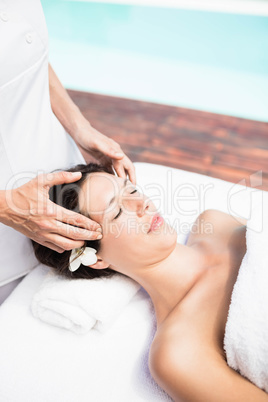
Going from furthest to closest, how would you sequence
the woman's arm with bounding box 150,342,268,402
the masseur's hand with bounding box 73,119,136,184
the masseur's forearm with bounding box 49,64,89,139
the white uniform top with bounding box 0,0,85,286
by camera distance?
the masseur's forearm with bounding box 49,64,89,139, the masseur's hand with bounding box 73,119,136,184, the white uniform top with bounding box 0,0,85,286, the woman's arm with bounding box 150,342,268,402

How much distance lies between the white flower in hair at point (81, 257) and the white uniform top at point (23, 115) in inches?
10.5

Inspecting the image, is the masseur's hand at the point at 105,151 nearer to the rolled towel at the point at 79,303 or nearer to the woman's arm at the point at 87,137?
the woman's arm at the point at 87,137

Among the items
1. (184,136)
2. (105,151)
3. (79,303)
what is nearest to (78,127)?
(105,151)

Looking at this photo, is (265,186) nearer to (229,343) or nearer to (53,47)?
(229,343)

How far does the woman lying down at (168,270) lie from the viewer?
1.03 meters

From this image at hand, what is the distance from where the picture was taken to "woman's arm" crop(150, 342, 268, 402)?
0.97 metres

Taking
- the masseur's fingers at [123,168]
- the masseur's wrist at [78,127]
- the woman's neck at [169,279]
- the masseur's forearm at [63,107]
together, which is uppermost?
the masseur's forearm at [63,107]

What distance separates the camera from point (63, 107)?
1.54m

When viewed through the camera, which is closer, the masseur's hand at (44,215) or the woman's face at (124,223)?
the masseur's hand at (44,215)

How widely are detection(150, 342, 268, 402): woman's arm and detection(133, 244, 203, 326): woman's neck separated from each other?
0.21 m

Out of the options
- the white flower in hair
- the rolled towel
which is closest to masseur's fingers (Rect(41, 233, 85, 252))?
the white flower in hair

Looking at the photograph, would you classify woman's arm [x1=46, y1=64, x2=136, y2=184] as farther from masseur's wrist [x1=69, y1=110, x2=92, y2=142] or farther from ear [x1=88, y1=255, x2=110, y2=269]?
ear [x1=88, y1=255, x2=110, y2=269]

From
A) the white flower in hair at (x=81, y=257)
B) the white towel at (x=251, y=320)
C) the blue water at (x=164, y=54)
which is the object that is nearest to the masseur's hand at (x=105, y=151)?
the white flower in hair at (x=81, y=257)

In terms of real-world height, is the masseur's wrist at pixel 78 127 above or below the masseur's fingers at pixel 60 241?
above
